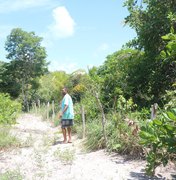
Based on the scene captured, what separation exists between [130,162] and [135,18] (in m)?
6.62

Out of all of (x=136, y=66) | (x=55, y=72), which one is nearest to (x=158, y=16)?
(x=136, y=66)

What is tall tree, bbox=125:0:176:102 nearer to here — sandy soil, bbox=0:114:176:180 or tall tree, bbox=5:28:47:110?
sandy soil, bbox=0:114:176:180

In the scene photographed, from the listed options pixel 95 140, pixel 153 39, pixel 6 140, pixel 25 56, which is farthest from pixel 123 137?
pixel 25 56

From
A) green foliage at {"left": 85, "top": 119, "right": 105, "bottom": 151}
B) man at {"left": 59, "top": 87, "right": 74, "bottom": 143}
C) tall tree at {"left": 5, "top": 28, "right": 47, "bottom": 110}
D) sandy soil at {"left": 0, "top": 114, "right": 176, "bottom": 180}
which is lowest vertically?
sandy soil at {"left": 0, "top": 114, "right": 176, "bottom": 180}

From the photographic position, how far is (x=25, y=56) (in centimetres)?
3881

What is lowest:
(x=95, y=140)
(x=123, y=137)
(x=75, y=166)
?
(x=75, y=166)

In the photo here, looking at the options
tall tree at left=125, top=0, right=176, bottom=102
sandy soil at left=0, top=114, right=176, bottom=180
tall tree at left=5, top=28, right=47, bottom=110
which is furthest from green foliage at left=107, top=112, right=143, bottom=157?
tall tree at left=5, top=28, right=47, bottom=110

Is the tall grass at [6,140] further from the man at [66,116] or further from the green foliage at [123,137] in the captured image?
the green foliage at [123,137]

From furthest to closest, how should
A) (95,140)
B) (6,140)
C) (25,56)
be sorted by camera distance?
(25,56), (6,140), (95,140)

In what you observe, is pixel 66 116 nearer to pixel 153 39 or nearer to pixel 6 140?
pixel 6 140

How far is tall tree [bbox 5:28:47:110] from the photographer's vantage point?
38.4 m

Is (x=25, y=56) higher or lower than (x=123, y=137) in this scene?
higher

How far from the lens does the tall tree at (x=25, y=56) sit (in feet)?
126

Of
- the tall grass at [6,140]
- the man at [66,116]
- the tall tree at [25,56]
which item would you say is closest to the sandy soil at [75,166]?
the tall grass at [6,140]
